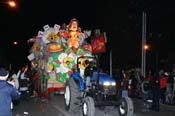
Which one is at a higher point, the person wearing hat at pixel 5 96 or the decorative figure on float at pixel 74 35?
the decorative figure on float at pixel 74 35

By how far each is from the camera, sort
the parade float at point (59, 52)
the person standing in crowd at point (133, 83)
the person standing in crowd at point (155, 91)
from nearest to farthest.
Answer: the person standing in crowd at point (155, 91) < the parade float at point (59, 52) < the person standing in crowd at point (133, 83)

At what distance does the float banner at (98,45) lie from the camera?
19875 millimetres

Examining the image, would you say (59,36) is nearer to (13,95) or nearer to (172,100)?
(172,100)

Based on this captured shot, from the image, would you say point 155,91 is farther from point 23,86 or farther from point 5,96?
point 5,96

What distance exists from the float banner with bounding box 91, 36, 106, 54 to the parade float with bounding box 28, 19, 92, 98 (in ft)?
1.34

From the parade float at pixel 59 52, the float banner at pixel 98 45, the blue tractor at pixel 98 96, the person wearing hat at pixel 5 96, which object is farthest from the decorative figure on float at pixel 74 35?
the person wearing hat at pixel 5 96

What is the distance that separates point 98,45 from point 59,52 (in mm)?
2276

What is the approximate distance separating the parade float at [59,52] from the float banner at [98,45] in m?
0.41

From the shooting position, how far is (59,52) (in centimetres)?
2045

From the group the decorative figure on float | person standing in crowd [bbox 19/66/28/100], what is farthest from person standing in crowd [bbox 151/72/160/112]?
person standing in crowd [bbox 19/66/28/100]

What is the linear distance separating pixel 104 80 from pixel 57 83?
8.05 meters

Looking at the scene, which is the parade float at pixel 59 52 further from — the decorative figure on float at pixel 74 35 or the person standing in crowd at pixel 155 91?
the person standing in crowd at pixel 155 91

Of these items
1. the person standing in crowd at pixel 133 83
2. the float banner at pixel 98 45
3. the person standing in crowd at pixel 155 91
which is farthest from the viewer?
the person standing in crowd at pixel 133 83

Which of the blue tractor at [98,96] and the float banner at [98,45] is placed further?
the float banner at [98,45]
